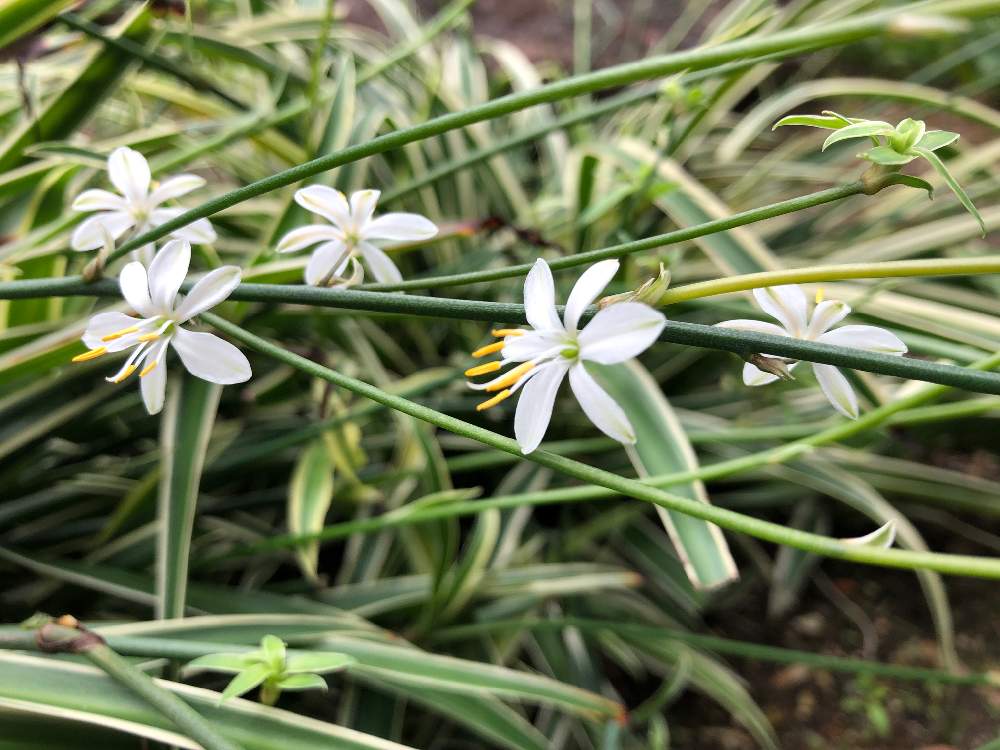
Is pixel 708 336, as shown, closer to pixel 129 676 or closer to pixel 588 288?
pixel 588 288

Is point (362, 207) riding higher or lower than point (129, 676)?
higher

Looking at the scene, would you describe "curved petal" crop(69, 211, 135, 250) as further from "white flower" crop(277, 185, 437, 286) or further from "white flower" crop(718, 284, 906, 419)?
"white flower" crop(718, 284, 906, 419)

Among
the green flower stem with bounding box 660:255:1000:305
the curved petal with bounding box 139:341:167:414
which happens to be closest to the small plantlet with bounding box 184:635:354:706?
the curved petal with bounding box 139:341:167:414

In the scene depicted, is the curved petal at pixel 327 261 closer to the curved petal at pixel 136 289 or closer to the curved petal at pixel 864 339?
the curved petal at pixel 136 289

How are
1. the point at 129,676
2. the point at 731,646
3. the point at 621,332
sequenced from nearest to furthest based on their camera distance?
the point at 621,332 → the point at 129,676 → the point at 731,646

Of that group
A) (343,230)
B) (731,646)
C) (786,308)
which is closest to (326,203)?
(343,230)

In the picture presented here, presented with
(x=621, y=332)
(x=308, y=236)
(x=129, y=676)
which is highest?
(x=308, y=236)

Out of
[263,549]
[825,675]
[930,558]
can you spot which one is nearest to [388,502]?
[263,549]

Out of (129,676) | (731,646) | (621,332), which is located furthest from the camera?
(731,646)
